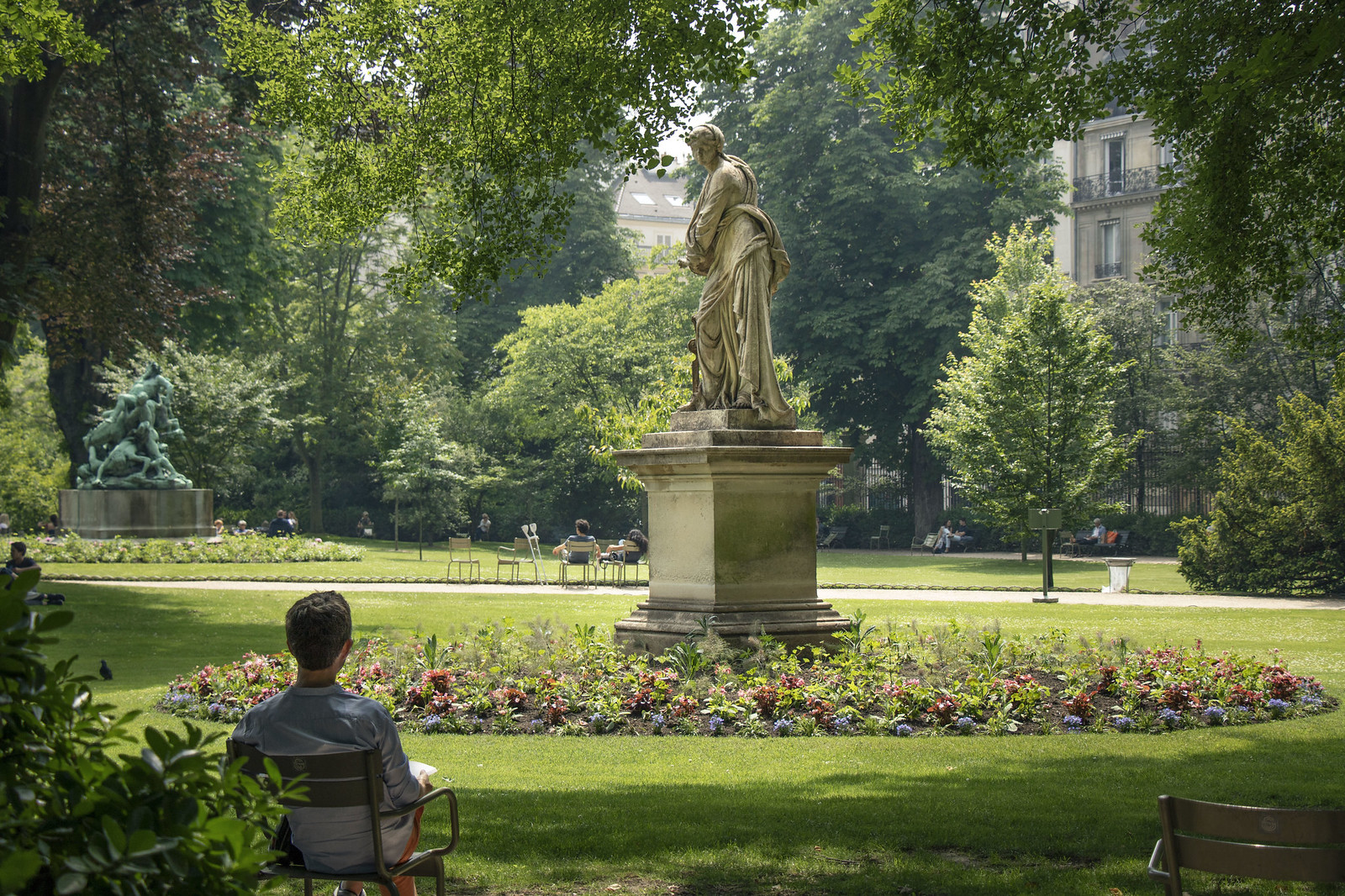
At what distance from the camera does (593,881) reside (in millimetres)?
5238

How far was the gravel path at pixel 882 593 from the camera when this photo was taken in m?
20.8

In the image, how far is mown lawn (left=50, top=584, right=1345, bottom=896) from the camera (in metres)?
5.31

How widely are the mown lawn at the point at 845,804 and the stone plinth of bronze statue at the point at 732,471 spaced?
200cm

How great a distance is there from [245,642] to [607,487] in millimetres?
32622

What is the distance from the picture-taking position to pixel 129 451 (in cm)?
2852

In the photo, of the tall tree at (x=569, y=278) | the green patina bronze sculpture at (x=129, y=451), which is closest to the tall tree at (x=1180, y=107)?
the green patina bronze sculpture at (x=129, y=451)

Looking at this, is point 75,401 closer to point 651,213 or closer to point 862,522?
point 862,522

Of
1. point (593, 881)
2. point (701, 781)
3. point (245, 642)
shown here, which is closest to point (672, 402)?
point (245, 642)

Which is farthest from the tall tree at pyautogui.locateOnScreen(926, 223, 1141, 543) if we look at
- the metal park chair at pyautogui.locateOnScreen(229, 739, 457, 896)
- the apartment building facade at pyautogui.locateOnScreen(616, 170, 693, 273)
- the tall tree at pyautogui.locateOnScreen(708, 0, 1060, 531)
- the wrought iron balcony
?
the apartment building facade at pyautogui.locateOnScreen(616, 170, 693, 273)

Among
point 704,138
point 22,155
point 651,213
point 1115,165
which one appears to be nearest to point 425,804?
point 704,138

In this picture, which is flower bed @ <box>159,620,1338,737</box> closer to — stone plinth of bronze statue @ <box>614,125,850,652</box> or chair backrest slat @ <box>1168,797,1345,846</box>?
stone plinth of bronze statue @ <box>614,125,850,652</box>

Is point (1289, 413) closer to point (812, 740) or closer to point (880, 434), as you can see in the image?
point (812, 740)

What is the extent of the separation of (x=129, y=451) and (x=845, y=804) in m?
25.8

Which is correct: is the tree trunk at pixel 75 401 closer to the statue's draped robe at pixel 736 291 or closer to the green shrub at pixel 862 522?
the statue's draped robe at pixel 736 291
